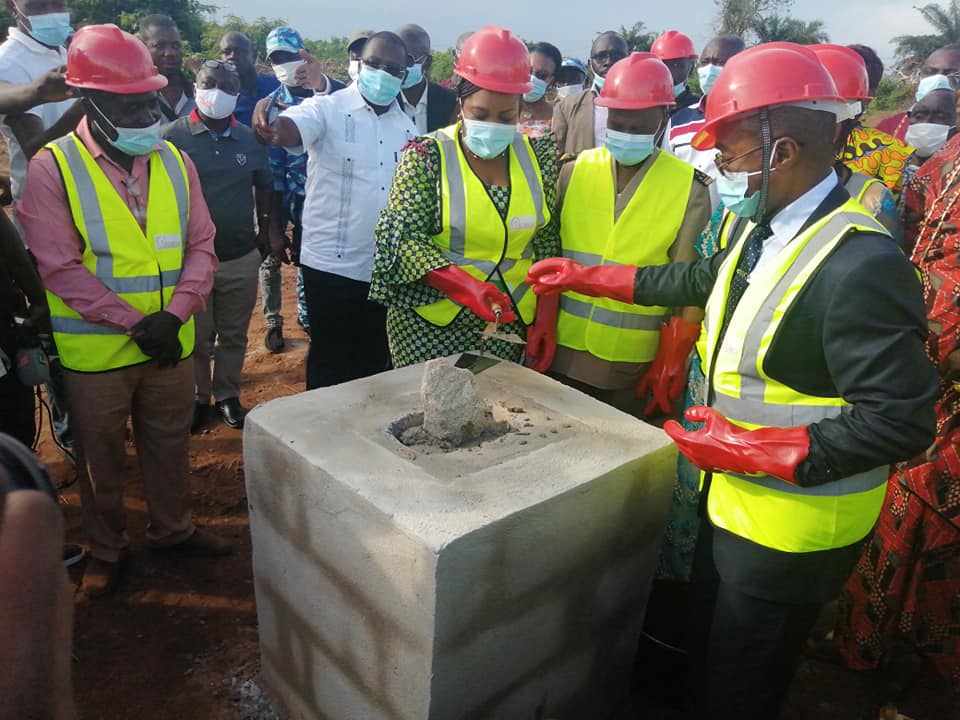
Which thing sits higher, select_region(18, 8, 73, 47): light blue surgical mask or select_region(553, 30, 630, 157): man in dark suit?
select_region(18, 8, 73, 47): light blue surgical mask

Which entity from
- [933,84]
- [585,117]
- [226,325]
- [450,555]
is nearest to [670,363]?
[450,555]

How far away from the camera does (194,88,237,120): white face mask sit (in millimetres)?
4418

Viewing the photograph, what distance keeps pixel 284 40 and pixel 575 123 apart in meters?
2.45

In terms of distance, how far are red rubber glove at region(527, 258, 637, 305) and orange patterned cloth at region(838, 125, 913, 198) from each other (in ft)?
5.40

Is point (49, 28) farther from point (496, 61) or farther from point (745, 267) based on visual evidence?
point (745, 267)

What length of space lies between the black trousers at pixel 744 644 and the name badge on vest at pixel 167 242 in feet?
7.66

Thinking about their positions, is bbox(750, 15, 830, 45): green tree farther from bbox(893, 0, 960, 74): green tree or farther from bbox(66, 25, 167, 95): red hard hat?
bbox(66, 25, 167, 95): red hard hat

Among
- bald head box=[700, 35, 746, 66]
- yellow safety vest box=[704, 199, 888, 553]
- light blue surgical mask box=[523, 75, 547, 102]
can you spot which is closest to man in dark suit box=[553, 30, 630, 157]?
light blue surgical mask box=[523, 75, 547, 102]

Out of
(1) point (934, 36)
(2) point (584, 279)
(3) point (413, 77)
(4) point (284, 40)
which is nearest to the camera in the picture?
(2) point (584, 279)

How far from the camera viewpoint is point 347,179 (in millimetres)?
4043

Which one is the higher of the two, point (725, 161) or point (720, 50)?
point (720, 50)

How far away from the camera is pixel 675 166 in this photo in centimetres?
314

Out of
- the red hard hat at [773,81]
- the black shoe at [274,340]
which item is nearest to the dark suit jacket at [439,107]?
the black shoe at [274,340]

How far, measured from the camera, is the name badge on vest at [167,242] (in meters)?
3.04
